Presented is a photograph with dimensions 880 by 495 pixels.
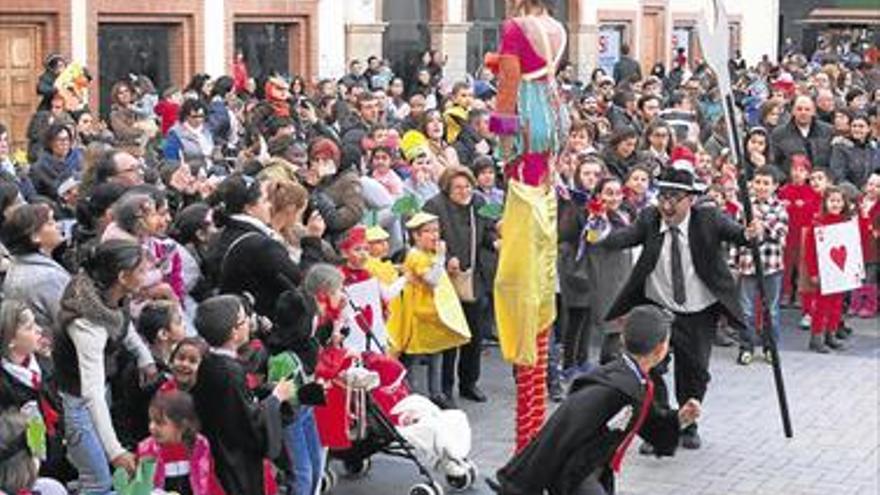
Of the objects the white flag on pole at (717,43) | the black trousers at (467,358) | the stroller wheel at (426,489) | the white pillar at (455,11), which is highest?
the white pillar at (455,11)

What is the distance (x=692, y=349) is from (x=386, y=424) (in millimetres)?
2193

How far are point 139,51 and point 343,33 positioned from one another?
4.11 m

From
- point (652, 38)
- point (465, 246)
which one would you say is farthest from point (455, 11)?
point (465, 246)

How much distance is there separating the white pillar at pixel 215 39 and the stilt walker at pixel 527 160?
1568cm

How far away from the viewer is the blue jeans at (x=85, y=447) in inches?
291

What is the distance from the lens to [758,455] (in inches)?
402

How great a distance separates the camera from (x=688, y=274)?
1020 centimetres

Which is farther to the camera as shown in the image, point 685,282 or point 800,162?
point 800,162

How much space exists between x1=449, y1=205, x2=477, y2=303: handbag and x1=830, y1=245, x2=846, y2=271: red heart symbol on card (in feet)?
11.6

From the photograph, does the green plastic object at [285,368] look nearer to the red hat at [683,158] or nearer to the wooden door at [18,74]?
the red hat at [683,158]

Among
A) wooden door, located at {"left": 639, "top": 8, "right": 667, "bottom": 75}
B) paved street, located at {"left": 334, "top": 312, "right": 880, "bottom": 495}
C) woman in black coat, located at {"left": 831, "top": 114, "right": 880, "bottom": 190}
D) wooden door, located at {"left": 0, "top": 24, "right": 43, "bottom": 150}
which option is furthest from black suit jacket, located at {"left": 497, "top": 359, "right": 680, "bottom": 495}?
wooden door, located at {"left": 639, "top": 8, "right": 667, "bottom": 75}

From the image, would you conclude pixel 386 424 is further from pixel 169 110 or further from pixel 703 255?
pixel 169 110

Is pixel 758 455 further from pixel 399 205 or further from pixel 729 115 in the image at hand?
pixel 399 205

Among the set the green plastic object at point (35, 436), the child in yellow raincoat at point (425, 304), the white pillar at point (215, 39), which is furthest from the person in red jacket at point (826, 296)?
the white pillar at point (215, 39)
